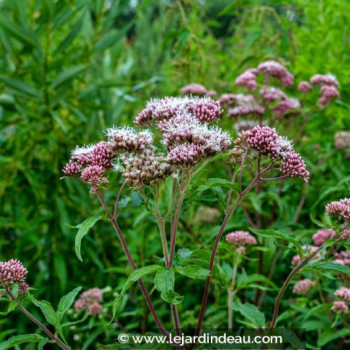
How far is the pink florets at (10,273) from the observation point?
4.05ft

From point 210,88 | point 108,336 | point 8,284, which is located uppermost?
point 210,88

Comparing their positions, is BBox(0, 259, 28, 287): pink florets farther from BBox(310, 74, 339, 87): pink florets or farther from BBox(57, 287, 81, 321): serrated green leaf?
BBox(310, 74, 339, 87): pink florets

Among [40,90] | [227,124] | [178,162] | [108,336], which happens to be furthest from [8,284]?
[227,124]

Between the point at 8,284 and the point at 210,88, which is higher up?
the point at 210,88

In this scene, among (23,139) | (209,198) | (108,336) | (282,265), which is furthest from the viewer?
(23,139)

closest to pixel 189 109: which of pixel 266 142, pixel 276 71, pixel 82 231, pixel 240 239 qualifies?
pixel 266 142

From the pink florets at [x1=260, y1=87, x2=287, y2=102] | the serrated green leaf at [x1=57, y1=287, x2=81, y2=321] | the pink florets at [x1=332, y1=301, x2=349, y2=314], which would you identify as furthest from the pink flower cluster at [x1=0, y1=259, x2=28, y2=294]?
the pink florets at [x1=260, y1=87, x2=287, y2=102]

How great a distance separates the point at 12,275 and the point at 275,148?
735 millimetres

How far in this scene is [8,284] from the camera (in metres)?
1.24

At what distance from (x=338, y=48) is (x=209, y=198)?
1.93 meters

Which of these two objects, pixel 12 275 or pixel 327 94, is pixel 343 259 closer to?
pixel 327 94

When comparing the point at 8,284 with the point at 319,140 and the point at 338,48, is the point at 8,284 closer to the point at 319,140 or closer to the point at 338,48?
the point at 319,140

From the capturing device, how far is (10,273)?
1.24 metres

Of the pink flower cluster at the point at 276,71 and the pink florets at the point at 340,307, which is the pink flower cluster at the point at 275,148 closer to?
the pink florets at the point at 340,307
